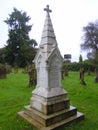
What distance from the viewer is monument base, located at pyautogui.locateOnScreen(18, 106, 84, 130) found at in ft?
17.6

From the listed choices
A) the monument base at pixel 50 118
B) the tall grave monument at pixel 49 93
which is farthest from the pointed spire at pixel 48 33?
the monument base at pixel 50 118

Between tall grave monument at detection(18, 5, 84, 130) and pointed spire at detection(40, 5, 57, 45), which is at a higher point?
pointed spire at detection(40, 5, 57, 45)

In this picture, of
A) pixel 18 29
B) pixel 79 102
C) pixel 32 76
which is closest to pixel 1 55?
pixel 18 29

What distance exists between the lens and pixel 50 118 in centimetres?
543

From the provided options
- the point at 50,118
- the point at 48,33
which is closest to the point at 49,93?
the point at 50,118

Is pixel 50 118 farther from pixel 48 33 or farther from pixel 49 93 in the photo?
pixel 48 33

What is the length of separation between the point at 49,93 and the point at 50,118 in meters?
0.92

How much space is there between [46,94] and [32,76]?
27.8ft

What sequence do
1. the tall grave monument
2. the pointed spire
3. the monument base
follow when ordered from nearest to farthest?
the monument base → the tall grave monument → the pointed spire

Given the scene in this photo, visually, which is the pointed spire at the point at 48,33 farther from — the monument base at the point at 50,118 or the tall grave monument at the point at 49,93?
the monument base at the point at 50,118

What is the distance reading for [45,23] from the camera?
247 inches

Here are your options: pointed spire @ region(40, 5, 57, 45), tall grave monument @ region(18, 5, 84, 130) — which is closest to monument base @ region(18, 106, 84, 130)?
tall grave monument @ region(18, 5, 84, 130)

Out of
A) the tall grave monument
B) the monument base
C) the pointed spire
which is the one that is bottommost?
the monument base

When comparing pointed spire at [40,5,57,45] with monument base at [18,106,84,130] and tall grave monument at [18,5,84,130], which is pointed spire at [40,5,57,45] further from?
monument base at [18,106,84,130]
